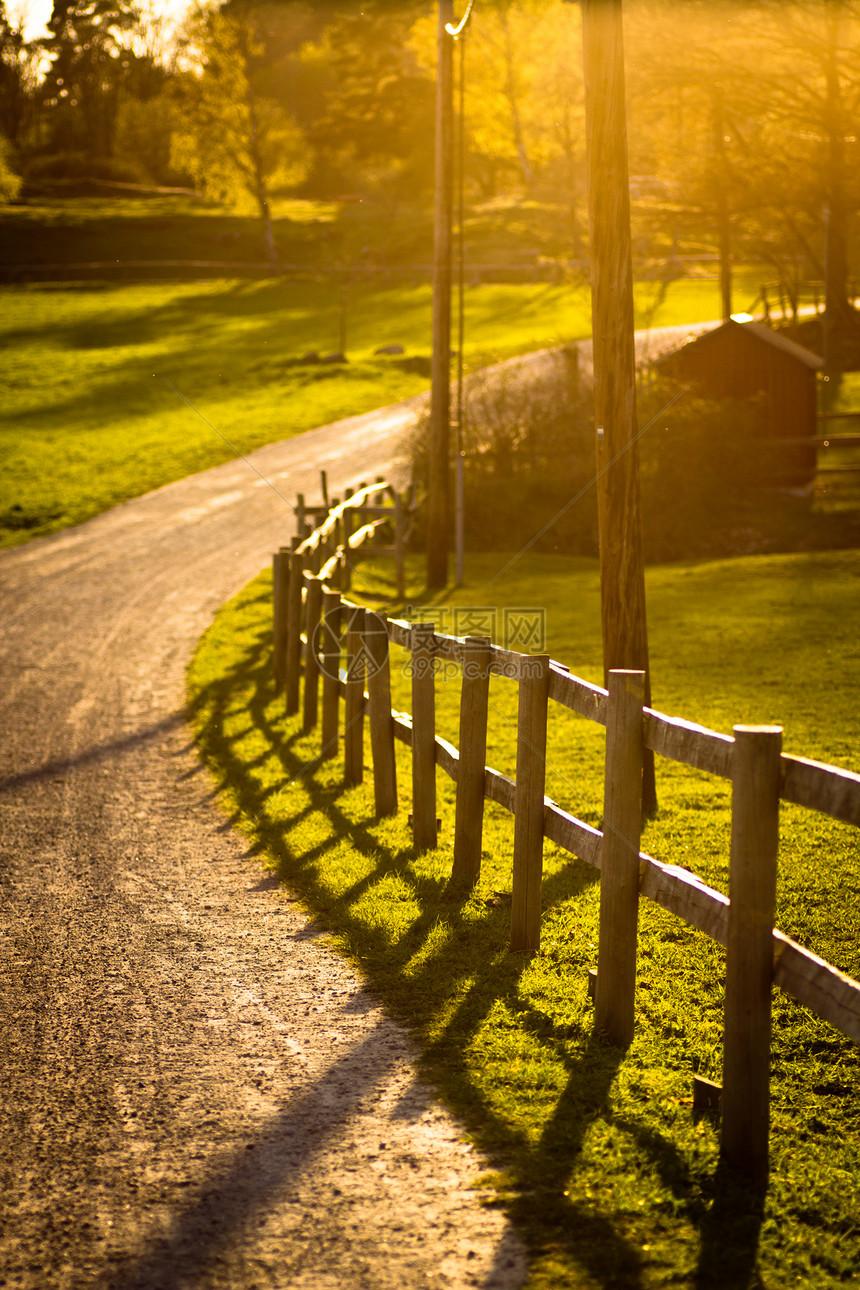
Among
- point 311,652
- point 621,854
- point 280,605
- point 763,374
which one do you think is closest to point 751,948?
point 621,854

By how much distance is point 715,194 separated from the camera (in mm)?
38812

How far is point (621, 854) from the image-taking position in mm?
4332

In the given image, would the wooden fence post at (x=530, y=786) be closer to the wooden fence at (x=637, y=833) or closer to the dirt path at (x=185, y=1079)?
the wooden fence at (x=637, y=833)

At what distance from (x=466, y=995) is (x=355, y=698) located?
11.3 feet

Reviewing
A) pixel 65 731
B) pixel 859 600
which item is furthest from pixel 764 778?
pixel 859 600

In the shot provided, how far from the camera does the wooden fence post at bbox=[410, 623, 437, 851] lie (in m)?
6.67

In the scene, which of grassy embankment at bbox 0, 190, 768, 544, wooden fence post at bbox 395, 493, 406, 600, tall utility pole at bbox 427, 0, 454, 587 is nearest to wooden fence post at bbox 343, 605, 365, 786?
wooden fence post at bbox 395, 493, 406, 600

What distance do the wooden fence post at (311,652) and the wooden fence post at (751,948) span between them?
6206mm

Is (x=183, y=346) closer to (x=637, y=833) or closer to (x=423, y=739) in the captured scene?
(x=423, y=739)

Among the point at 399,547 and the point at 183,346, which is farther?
the point at 183,346

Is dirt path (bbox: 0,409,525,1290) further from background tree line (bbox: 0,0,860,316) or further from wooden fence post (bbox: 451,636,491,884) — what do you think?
background tree line (bbox: 0,0,860,316)

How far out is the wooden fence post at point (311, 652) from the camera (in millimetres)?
9539

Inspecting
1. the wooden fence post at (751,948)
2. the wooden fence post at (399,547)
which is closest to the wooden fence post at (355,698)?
the wooden fence post at (751,948)

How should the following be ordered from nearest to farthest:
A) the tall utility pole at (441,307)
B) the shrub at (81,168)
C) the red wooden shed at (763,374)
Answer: the tall utility pole at (441,307) → the red wooden shed at (763,374) → the shrub at (81,168)
